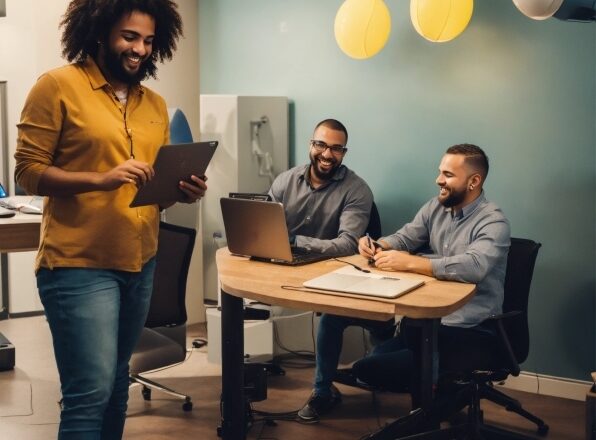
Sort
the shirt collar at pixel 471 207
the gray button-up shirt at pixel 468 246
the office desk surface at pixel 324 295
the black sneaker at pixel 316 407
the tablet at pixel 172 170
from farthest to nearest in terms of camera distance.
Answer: the black sneaker at pixel 316 407, the shirt collar at pixel 471 207, the gray button-up shirt at pixel 468 246, the office desk surface at pixel 324 295, the tablet at pixel 172 170

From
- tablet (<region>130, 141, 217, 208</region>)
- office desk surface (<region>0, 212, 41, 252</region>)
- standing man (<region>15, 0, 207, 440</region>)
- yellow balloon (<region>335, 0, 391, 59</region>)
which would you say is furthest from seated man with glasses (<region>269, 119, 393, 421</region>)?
→ standing man (<region>15, 0, 207, 440</region>)

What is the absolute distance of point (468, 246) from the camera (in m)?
3.17

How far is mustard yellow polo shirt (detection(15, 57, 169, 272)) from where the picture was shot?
2.16m

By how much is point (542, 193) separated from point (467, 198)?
70 cm

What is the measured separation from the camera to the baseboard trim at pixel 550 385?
12.9 ft

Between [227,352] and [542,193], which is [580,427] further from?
[227,352]

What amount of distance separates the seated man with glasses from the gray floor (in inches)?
6.2

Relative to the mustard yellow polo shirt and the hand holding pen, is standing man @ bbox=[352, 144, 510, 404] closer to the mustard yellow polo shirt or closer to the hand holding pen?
the hand holding pen

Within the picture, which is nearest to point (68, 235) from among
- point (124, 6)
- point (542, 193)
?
point (124, 6)

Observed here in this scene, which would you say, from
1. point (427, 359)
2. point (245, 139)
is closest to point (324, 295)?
point (427, 359)

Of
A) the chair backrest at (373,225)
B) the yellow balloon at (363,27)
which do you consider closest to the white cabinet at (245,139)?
the yellow balloon at (363,27)

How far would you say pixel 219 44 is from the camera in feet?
16.8

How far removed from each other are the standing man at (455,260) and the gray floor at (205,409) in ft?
1.37

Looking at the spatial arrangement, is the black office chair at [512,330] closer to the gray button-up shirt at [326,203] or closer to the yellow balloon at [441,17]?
the gray button-up shirt at [326,203]
